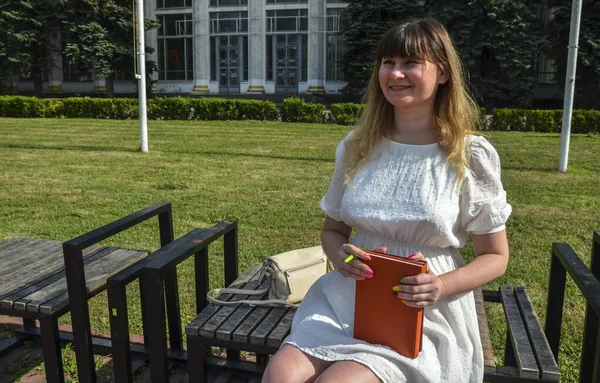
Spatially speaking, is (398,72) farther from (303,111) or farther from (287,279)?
(303,111)

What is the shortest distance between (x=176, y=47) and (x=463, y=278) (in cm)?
3221

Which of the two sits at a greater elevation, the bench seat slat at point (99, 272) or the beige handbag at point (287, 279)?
the beige handbag at point (287, 279)

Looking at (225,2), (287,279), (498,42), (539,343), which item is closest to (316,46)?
(225,2)

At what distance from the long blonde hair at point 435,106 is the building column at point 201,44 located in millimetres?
29871

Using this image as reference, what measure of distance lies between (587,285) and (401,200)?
28.3 inches

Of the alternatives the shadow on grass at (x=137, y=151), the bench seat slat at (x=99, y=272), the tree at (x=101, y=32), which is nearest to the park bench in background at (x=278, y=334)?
the bench seat slat at (x=99, y=272)

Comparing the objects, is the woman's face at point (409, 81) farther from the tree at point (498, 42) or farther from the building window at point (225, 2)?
the building window at point (225, 2)

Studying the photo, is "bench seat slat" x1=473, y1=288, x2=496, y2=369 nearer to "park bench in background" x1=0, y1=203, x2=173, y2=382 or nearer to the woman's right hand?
the woman's right hand

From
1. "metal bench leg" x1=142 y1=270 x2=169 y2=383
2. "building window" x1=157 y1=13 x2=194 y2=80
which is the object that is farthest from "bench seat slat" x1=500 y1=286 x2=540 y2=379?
"building window" x1=157 y1=13 x2=194 y2=80

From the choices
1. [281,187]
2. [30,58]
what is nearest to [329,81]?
[30,58]

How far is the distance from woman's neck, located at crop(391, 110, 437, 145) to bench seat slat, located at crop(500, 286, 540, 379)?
30.9 inches

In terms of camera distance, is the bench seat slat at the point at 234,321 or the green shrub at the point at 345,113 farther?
the green shrub at the point at 345,113

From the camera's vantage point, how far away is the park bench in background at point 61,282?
2.59m

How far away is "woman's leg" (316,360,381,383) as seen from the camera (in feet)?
5.90
